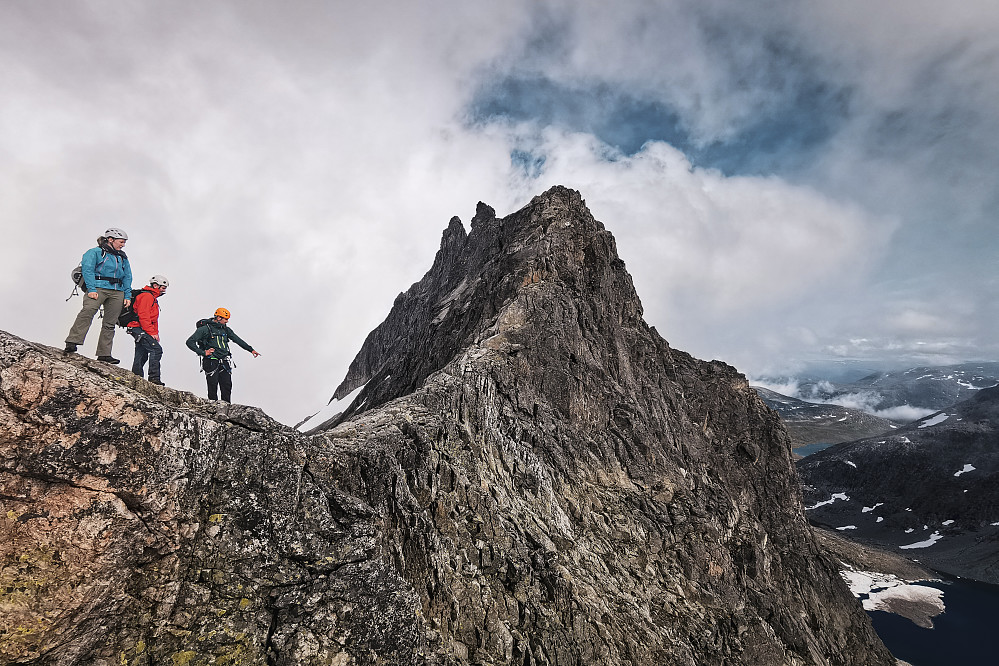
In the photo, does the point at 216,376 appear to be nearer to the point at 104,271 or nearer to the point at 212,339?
the point at 212,339

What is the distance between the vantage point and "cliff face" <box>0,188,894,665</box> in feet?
28.6

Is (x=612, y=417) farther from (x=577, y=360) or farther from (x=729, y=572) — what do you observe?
(x=729, y=572)

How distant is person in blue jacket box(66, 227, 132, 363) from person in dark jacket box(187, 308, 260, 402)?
3.73m

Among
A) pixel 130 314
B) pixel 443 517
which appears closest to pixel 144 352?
pixel 130 314

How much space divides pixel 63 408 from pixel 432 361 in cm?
3456

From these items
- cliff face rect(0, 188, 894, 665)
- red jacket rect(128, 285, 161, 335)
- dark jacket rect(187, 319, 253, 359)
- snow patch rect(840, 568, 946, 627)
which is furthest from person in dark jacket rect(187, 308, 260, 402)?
snow patch rect(840, 568, 946, 627)

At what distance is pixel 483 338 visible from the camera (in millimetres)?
31406

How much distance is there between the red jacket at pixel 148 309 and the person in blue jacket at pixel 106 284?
37cm

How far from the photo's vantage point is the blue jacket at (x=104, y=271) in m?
12.0

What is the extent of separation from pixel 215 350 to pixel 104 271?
4.82m

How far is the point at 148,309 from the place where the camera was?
1334 centimetres

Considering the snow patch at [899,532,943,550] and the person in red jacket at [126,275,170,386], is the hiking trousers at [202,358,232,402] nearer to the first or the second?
the person in red jacket at [126,275,170,386]

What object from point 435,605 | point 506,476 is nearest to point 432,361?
point 506,476

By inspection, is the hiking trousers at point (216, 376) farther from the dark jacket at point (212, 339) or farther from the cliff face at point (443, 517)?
the cliff face at point (443, 517)
